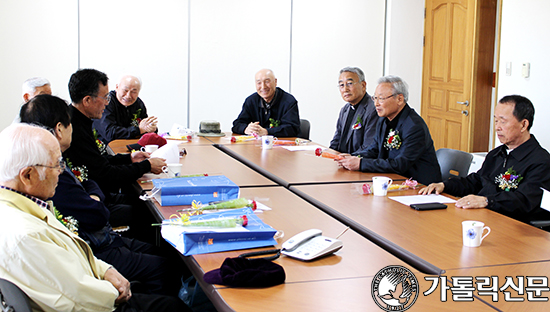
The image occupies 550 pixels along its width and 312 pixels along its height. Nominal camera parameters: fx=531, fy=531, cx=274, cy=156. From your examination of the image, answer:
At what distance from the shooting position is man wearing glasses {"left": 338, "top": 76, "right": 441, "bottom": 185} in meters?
3.52

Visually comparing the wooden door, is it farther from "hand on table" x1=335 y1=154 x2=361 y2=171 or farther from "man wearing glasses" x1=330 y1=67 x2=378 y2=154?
"hand on table" x1=335 y1=154 x2=361 y2=171

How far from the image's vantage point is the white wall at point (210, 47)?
21.2 ft

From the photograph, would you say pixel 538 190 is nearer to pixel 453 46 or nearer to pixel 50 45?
pixel 453 46

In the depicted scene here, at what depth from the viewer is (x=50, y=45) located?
6.48 meters

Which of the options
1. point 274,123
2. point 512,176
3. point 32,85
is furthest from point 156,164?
point 274,123

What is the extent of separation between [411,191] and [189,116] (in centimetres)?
457

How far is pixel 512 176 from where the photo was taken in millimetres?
2885

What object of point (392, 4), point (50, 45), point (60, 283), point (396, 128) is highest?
point (392, 4)

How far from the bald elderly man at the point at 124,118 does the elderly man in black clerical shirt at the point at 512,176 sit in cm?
295

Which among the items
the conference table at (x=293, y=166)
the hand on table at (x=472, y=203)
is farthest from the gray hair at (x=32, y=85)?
the hand on table at (x=472, y=203)

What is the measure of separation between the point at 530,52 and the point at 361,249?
355cm

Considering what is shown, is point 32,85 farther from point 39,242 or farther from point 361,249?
point 361,249

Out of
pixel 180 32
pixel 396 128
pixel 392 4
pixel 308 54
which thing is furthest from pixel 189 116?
pixel 396 128

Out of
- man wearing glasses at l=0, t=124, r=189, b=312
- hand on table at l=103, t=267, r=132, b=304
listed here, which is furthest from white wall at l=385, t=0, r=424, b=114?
man wearing glasses at l=0, t=124, r=189, b=312
